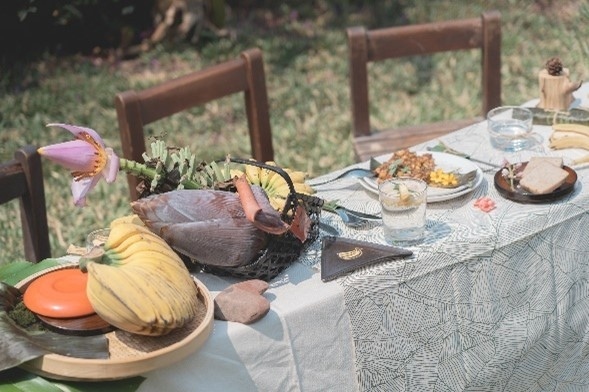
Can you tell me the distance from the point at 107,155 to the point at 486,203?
0.94m

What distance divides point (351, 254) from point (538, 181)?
560 millimetres

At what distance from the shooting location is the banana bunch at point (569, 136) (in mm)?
2629

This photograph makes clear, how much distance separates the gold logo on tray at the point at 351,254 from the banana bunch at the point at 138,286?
39cm

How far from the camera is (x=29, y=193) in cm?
249

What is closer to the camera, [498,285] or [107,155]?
[107,155]

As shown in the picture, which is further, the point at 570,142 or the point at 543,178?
the point at 570,142

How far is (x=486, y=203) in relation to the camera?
233 cm

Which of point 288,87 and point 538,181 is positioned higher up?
point 538,181

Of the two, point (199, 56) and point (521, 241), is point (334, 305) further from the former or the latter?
point (199, 56)

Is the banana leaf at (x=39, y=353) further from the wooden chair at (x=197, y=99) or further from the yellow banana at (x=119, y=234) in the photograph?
the wooden chair at (x=197, y=99)

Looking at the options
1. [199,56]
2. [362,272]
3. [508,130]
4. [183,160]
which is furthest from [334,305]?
[199,56]

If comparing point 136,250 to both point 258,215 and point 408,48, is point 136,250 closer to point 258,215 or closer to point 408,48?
point 258,215

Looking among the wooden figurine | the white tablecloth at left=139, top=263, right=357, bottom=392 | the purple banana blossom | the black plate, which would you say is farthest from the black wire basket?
the wooden figurine

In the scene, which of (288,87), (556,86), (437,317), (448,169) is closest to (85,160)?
(437,317)
